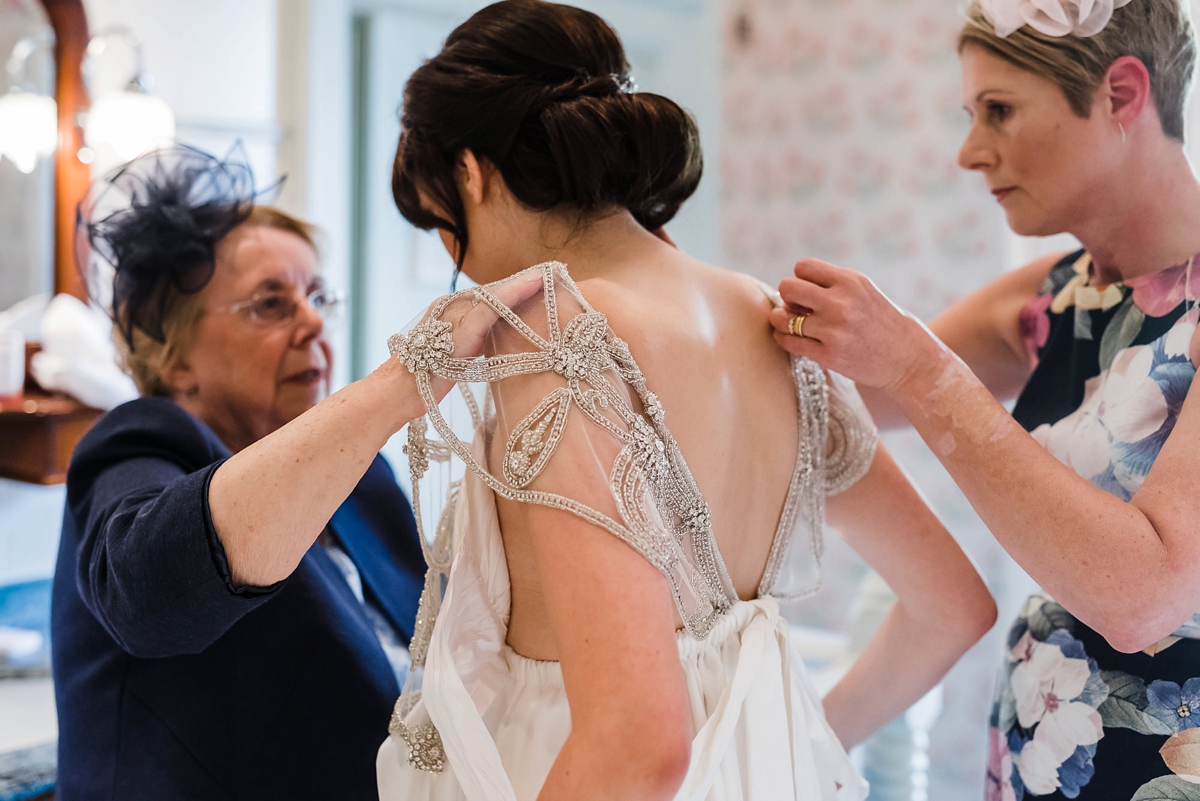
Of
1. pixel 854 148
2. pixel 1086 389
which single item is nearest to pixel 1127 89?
pixel 1086 389

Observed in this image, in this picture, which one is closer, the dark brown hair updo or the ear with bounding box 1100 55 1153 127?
the dark brown hair updo

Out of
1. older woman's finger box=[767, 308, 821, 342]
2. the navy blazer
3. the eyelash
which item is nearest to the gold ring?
older woman's finger box=[767, 308, 821, 342]

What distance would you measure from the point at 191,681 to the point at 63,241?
47.3 inches

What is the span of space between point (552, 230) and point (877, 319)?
1.02ft

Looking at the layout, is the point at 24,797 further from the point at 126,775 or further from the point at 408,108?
the point at 408,108

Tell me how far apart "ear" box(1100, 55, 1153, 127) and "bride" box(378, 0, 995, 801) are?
40 centimetres

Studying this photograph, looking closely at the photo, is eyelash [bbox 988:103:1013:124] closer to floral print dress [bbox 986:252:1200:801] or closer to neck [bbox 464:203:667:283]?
floral print dress [bbox 986:252:1200:801]

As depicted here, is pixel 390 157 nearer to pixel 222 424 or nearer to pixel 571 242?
pixel 222 424

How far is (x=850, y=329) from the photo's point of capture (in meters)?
0.87

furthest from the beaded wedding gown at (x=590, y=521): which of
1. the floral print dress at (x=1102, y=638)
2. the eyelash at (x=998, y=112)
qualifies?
the eyelash at (x=998, y=112)

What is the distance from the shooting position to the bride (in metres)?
0.69

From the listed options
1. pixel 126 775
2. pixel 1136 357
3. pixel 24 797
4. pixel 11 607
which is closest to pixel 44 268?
pixel 11 607

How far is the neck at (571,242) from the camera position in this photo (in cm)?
84

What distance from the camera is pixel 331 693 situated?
41.4 inches
